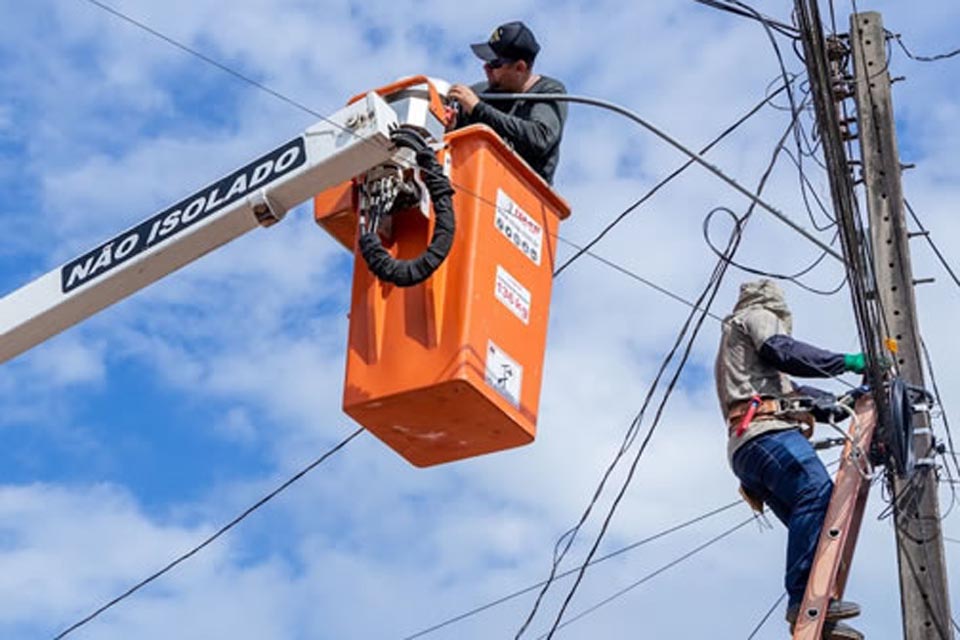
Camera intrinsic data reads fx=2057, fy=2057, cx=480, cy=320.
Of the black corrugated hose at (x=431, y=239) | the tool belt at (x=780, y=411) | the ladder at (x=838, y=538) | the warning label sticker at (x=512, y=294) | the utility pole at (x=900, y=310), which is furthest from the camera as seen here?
the utility pole at (x=900, y=310)

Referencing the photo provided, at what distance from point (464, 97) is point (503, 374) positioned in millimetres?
1057

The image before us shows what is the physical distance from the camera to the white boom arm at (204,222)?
6.21m

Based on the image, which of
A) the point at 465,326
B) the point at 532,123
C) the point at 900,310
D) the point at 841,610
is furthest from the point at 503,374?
the point at 900,310

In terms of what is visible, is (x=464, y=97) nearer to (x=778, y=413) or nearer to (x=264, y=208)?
(x=264, y=208)

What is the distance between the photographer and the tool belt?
7938 millimetres

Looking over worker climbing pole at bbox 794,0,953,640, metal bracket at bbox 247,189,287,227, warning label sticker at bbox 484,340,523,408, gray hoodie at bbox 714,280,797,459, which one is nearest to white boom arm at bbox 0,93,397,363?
metal bracket at bbox 247,189,287,227

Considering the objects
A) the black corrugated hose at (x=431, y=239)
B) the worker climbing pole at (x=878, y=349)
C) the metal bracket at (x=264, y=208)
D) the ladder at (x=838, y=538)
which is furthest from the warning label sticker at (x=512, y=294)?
the ladder at (x=838, y=538)

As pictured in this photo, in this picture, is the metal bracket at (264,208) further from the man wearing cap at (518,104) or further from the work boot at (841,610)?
the work boot at (841,610)

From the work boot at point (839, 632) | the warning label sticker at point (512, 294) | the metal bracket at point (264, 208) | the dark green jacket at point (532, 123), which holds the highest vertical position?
the dark green jacket at point (532, 123)

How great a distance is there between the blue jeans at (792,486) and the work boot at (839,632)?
0.17 m

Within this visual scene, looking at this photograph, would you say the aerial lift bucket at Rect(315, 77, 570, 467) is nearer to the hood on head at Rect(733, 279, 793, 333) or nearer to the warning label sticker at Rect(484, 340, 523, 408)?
the warning label sticker at Rect(484, 340, 523, 408)

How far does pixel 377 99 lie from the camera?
6.25 metres

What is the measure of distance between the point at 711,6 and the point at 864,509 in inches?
106

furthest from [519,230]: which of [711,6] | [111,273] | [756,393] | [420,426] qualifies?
[711,6]
